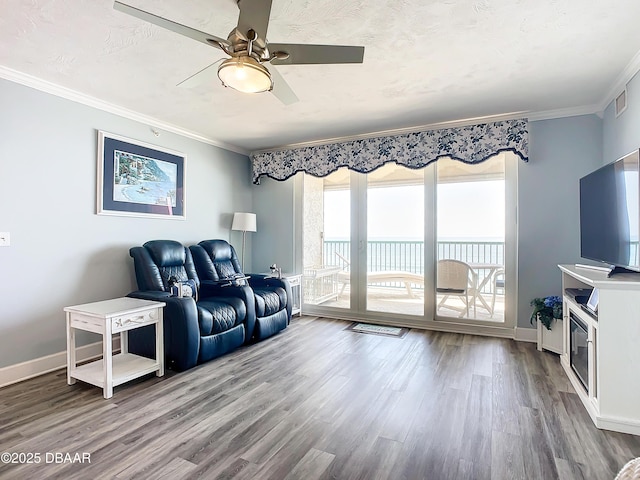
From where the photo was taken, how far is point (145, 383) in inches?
106

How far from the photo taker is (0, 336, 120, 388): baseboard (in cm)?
267

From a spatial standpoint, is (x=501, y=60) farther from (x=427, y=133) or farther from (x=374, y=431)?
(x=374, y=431)

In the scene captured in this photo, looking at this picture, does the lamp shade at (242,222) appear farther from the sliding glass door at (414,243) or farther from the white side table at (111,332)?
the white side table at (111,332)

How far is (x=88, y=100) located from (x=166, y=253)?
159cm

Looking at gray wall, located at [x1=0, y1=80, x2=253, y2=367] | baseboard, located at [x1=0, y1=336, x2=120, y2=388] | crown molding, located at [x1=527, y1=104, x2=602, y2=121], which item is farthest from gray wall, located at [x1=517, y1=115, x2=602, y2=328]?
baseboard, located at [x1=0, y1=336, x2=120, y2=388]

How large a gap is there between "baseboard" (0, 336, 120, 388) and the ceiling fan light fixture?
283 cm

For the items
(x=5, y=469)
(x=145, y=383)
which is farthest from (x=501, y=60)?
(x=5, y=469)

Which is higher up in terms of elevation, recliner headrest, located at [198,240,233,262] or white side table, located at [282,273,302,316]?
recliner headrest, located at [198,240,233,262]

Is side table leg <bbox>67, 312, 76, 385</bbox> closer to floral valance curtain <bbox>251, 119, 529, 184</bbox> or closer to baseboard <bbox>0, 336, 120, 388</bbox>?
baseboard <bbox>0, 336, 120, 388</bbox>

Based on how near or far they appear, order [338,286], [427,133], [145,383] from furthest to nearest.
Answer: [338,286]
[427,133]
[145,383]

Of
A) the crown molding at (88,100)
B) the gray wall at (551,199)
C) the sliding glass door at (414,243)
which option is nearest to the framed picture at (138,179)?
the crown molding at (88,100)

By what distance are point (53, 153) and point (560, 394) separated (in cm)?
453

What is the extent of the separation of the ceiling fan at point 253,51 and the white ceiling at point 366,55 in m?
0.31

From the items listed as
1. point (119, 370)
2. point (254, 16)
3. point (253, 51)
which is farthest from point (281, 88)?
point (119, 370)
